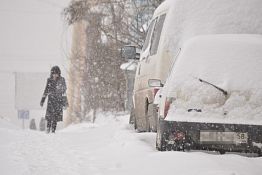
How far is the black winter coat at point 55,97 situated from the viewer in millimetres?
13477

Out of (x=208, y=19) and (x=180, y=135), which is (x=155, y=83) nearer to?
(x=180, y=135)

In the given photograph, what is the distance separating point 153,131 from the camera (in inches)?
345

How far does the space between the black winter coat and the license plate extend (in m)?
7.73

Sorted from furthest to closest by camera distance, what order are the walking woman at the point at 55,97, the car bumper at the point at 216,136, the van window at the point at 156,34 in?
the walking woman at the point at 55,97 → the van window at the point at 156,34 → the car bumper at the point at 216,136

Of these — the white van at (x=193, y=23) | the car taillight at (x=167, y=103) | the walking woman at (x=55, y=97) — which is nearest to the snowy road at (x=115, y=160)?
the car taillight at (x=167, y=103)

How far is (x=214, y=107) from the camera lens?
6.16 metres

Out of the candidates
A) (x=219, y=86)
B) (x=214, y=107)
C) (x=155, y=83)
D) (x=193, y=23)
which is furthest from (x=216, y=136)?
(x=193, y=23)

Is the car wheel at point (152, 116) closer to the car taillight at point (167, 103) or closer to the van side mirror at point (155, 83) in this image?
the van side mirror at point (155, 83)

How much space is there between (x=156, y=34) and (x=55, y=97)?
474cm

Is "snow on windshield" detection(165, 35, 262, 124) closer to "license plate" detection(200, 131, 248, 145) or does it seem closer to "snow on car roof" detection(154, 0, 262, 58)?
"license plate" detection(200, 131, 248, 145)

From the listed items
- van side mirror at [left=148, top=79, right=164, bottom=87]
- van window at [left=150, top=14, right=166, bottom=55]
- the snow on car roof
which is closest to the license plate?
van side mirror at [left=148, top=79, right=164, bottom=87]

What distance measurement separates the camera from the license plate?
6.09 m

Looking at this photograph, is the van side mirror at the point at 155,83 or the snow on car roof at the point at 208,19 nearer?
the van side mirror at the point at 155,83

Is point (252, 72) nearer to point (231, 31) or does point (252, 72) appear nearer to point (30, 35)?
point (231, 31)
